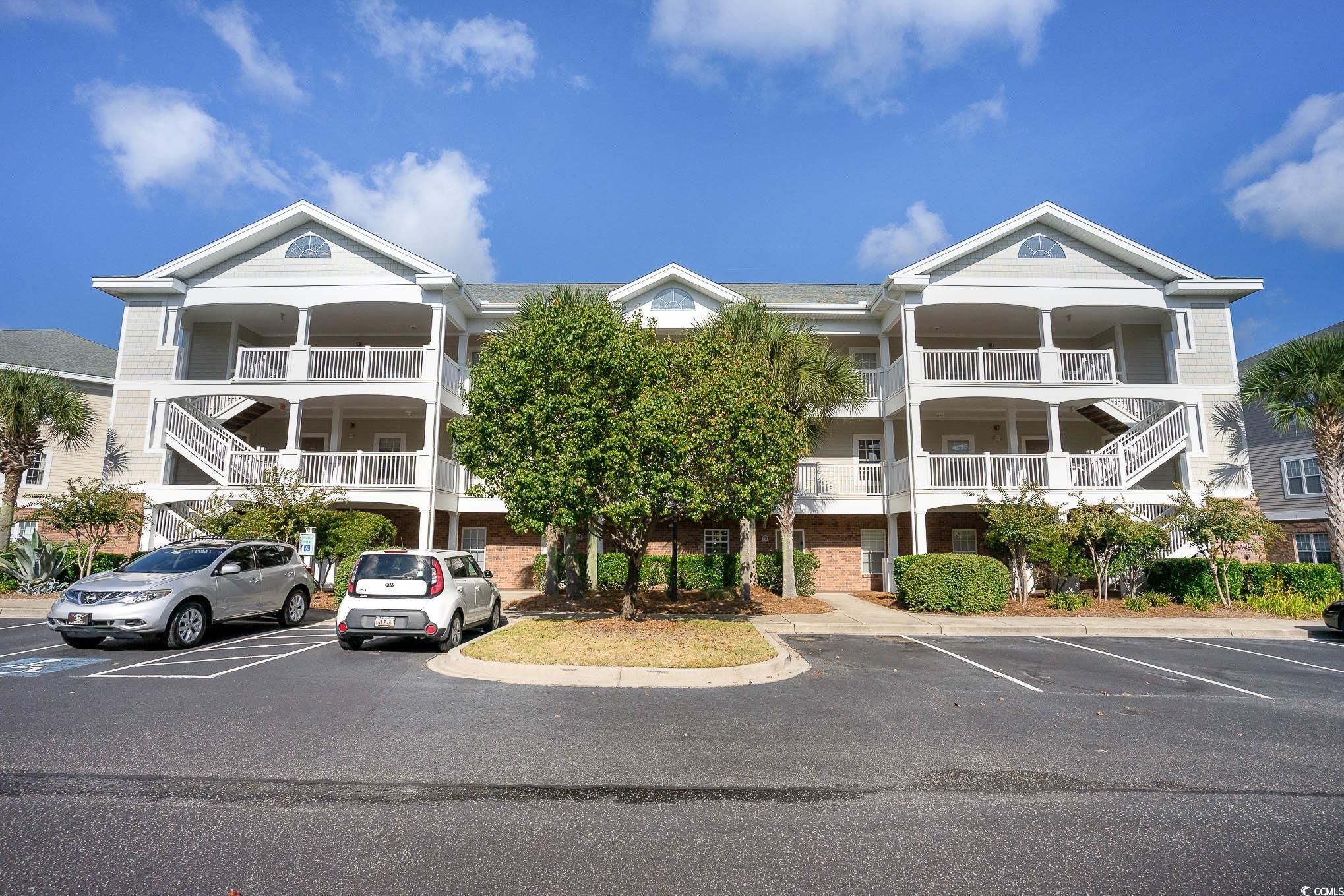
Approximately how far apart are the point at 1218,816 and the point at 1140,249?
20.0 metres

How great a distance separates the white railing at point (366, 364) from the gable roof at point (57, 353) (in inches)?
321

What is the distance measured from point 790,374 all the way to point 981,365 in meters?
6.50

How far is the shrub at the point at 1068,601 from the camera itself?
16156 mm

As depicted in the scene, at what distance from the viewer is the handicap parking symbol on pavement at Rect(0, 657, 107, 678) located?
800 centimetres

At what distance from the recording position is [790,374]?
16734 mm

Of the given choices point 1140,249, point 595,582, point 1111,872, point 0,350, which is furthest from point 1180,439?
point 0,350

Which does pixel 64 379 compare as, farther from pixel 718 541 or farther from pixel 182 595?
pixel 718 541

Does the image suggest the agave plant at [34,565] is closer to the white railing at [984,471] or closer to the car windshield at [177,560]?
the car windshield at [177,560]

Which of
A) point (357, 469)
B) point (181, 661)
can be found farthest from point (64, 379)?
point (181, 661)

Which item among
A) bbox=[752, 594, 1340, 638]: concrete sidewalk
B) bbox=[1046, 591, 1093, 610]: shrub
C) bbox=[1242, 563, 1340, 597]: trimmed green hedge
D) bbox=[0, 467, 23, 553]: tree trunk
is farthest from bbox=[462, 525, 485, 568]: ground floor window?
bbox=[1242, 563, 1340, 597]: trimmed green hedge

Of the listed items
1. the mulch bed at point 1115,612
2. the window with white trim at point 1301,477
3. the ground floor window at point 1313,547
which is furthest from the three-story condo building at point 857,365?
the ground floor window at point 1313,547

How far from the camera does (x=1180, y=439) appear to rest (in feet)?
62.5

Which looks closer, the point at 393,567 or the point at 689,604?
the point at 393,567

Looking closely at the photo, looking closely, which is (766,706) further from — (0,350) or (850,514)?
(0,350)
